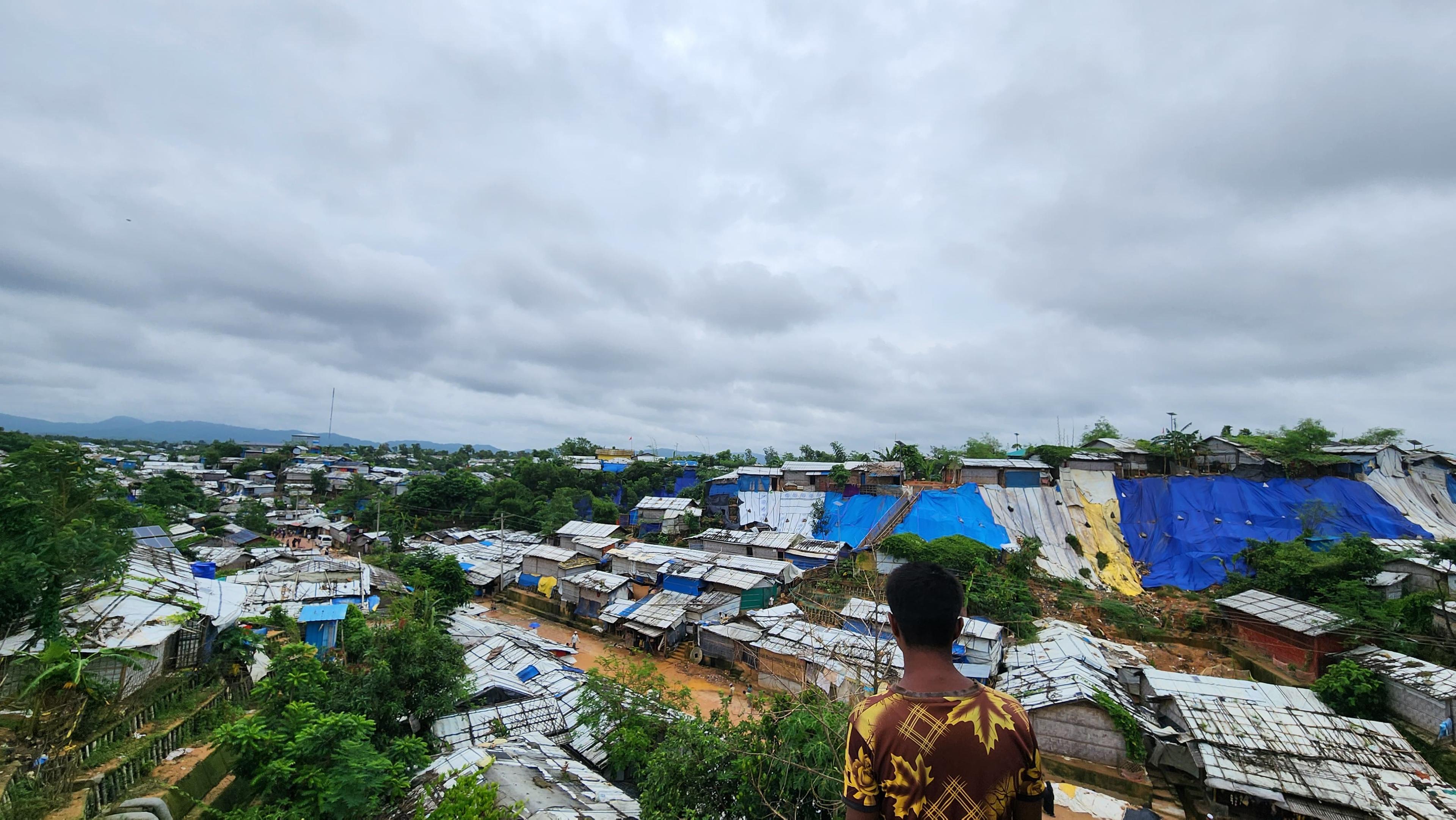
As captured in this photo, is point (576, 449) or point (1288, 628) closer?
point (1288, 628)

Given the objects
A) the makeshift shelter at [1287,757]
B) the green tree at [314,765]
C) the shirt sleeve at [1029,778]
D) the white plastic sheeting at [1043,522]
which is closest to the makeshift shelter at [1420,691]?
the makeshift shelter at [1287,757]

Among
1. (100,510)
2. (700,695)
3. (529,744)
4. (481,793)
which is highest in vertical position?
(100,510)

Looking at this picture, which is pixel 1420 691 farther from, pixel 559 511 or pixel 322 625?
pixel 559 511

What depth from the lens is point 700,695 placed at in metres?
18.2

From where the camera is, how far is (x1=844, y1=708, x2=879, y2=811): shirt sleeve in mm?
2227

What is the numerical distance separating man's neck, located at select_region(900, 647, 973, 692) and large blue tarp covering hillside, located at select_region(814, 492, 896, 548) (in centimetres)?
2828

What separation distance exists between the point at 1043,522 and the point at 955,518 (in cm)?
466

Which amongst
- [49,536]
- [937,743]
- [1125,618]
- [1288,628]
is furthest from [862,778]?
[1125,618]

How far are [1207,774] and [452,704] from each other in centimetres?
1637

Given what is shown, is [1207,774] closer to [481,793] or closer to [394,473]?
[481,793]

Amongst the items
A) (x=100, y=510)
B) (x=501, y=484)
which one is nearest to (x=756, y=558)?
(x=100, y=510)

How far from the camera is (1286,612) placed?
18.3 m

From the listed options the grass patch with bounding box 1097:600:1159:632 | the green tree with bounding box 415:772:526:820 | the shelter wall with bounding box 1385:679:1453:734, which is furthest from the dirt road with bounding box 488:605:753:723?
the shelter wall with bounding box 1385:679:1453:734

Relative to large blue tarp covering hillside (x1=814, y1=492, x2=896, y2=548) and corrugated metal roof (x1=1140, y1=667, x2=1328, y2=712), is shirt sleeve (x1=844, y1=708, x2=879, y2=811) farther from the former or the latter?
large blue tarp covering hillside (x1=814, y1=492, x2=896, y2=548)
